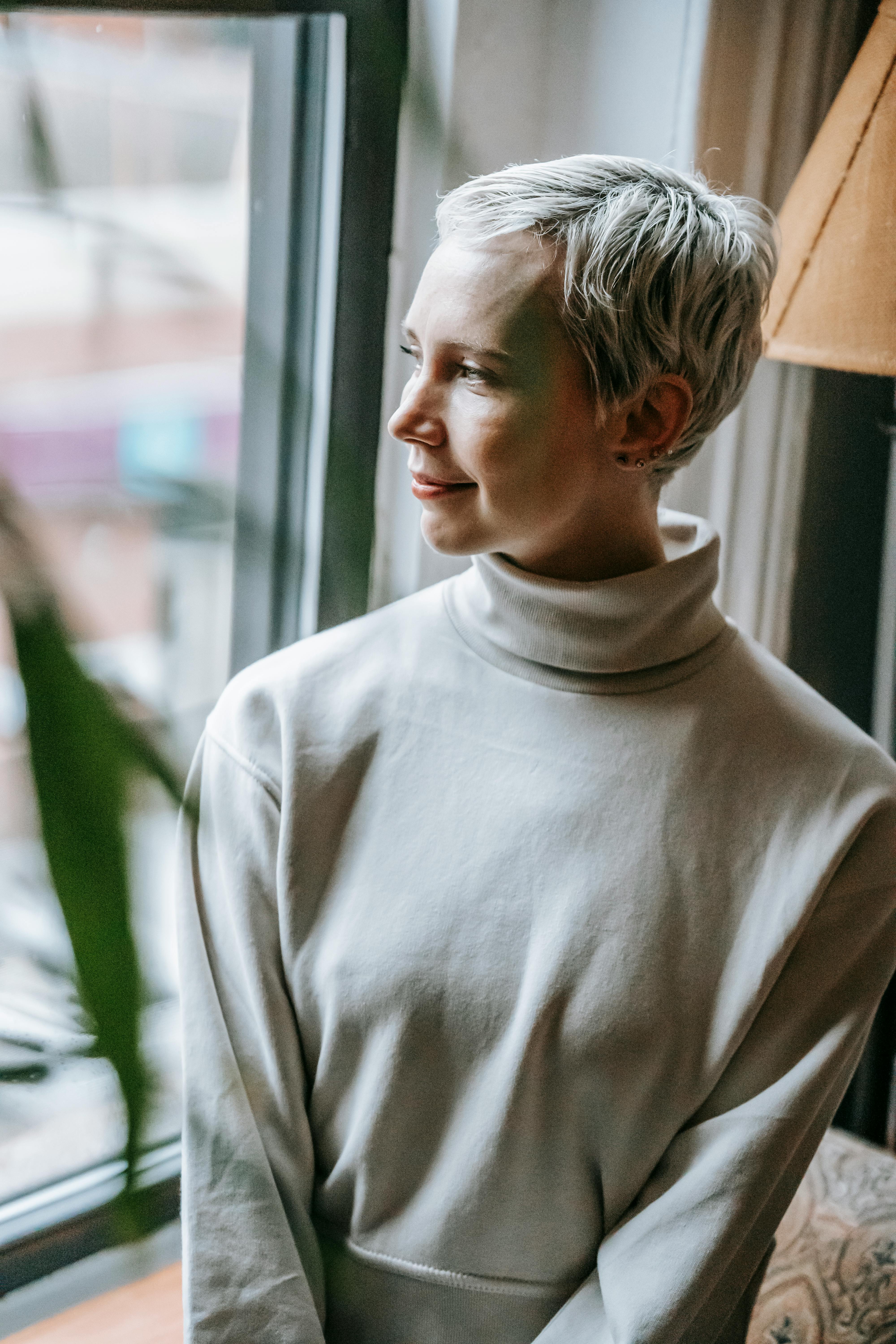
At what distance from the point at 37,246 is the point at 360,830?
777mm

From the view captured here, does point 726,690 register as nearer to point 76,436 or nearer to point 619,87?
point 619,87

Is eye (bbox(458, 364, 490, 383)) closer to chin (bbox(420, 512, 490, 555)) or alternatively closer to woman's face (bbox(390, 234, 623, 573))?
woman's face (bbox(390, 234, 623, 573))

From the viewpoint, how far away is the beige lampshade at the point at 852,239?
108 cm

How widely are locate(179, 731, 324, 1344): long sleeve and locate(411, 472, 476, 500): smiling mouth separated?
0.89 ft

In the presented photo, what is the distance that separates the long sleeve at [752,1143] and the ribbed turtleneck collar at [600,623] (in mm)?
215

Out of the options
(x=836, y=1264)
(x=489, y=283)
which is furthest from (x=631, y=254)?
(x=836, y=1264)

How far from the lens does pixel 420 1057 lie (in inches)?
37.9

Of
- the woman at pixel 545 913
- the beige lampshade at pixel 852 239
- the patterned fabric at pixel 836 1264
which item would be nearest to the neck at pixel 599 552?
the woman at pixel 545 913

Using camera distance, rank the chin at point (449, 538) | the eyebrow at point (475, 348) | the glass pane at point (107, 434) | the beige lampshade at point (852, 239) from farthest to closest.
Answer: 1. the beige lampshade at point (852, 239)
2. the chin at point (449, 538)
3. the eyebrow at point (475, 348)
4. the glass pane at point (107, 434)

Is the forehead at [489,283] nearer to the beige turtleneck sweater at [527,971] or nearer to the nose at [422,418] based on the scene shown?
the nose at [422,418]

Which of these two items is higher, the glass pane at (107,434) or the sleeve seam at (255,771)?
the glass pane at (107,434)

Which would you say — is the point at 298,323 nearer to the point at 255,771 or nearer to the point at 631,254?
the point at 631,254

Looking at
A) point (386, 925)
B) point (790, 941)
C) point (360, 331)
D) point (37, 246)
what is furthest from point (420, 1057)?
point (37, 246)

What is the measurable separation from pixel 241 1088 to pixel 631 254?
0.70 m
